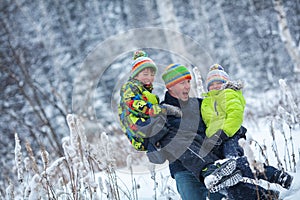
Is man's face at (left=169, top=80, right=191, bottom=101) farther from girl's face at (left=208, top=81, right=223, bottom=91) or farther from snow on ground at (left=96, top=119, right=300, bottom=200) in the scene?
snow on ground at (left=96, top=119, right=300, bottom=200)

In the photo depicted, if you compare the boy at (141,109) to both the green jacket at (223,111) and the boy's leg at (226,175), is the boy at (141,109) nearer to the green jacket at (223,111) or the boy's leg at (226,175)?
the green jacket at (223,111)

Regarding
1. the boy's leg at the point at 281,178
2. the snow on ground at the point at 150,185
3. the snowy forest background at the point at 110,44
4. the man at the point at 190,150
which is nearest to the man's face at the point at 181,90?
the man at the point at 190,150

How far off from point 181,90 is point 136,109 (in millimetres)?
430

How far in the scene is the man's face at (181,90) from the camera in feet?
9.27

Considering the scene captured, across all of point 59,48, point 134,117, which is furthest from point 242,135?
point 59,48

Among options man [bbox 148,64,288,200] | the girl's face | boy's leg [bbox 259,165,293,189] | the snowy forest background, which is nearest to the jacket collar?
man [bbox 148,64,288,200]

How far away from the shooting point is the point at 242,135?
107 inches

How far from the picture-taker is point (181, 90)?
283cm

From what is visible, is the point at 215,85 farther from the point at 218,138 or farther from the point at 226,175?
the point at 226,175

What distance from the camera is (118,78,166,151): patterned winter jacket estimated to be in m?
2.57

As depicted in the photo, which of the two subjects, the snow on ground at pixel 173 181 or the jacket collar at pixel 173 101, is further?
the jacket collar at pixel 173 101

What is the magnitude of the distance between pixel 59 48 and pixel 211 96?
12.3 m

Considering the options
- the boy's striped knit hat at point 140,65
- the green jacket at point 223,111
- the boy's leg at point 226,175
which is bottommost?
the boy's leg at point 226,175

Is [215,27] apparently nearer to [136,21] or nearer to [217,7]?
[217,7]
